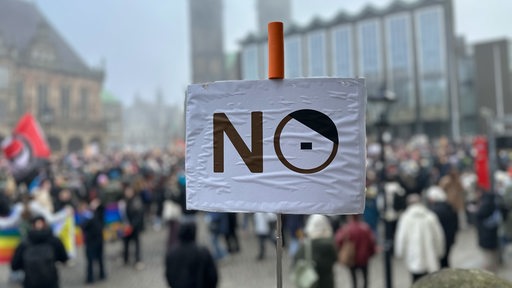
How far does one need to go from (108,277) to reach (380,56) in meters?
37.9

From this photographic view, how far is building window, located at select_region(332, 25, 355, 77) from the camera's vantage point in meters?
43.7

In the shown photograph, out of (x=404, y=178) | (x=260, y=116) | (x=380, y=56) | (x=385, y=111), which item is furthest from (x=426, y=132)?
(x=260, y=116)

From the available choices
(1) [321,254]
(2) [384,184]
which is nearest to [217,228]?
(2) [384,184]

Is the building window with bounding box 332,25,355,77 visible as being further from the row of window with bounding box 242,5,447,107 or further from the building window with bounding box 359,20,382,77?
the building window with bounding box 359,20,382,77

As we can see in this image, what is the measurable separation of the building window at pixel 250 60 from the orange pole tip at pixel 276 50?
4406 cm

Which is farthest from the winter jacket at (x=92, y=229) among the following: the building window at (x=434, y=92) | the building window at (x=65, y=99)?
the building window at (x=65, y=99)

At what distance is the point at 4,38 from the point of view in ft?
174

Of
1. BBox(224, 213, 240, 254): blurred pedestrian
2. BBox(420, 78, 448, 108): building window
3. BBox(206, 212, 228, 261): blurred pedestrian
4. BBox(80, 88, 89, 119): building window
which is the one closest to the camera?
BBox(206, 212, 228, 261): blurred pedestrian

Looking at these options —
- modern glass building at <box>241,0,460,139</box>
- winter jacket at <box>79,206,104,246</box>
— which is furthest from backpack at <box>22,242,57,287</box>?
modern glass building at <box>241,0,460,139</box>

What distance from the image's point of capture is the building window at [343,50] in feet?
143

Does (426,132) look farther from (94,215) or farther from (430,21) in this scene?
(94,215)

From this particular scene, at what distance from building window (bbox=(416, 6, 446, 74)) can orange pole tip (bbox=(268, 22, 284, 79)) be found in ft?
Answer: 131

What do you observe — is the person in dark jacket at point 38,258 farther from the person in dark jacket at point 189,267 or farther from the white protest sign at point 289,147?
the white protest sign at point 289,147

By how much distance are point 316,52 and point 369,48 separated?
192 inches
